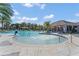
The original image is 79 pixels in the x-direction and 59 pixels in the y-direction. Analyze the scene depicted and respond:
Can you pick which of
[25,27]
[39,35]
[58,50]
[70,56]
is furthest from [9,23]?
[70,56]

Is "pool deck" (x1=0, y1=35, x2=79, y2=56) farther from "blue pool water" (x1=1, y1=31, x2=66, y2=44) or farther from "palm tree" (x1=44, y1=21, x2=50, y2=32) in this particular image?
"palm tree" (x1=44, y1=21, x2=50, y2=32)

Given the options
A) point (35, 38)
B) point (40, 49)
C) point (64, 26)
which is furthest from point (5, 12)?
point (64, 26)

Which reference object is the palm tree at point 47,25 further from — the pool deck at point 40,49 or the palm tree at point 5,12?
the palm tree at point 5,12

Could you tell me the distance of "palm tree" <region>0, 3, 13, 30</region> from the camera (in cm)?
320

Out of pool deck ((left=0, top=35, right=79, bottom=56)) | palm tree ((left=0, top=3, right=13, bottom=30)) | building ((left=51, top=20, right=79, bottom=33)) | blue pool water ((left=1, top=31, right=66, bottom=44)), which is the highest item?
palm tree ((left=0, top=3, right=13, bottom=30))

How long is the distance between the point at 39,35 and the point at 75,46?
61 cm

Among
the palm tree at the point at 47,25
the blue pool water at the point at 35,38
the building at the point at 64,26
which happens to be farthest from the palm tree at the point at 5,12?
the building at the point at 64,26

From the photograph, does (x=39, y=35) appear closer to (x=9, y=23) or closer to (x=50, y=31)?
(x=50, y=31)

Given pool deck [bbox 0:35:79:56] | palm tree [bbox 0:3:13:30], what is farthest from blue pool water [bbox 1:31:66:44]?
palm tree [bbox 0:3:13:30]

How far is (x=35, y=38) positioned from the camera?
3.26 metres

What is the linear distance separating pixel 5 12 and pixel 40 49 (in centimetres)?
83

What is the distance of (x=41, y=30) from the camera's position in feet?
11.0

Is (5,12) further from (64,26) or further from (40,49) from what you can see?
(64,26)

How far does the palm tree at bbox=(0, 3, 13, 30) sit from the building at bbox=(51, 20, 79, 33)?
719mm
